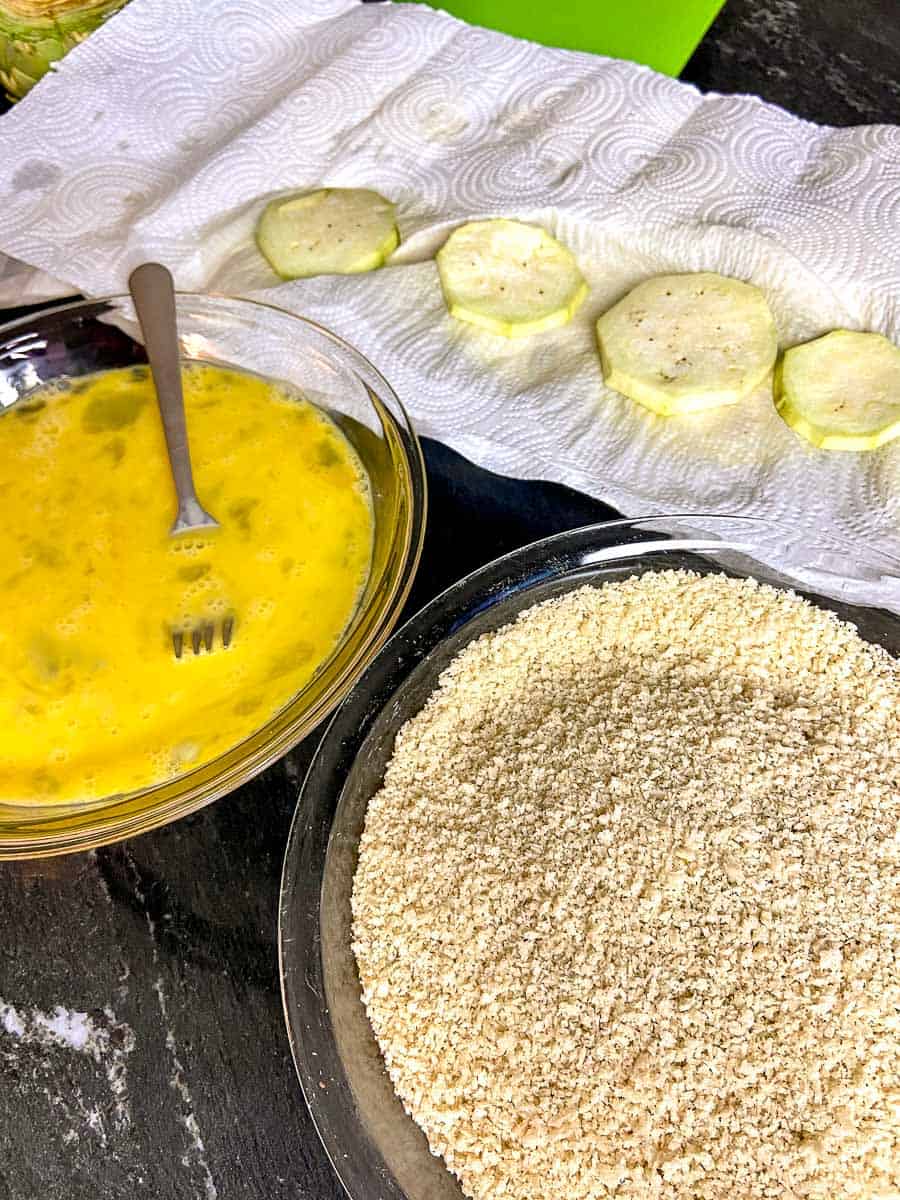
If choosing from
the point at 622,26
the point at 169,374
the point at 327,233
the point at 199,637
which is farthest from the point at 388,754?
the point at 622,26

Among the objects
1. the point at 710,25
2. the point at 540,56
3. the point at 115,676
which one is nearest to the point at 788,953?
the point at 115,676

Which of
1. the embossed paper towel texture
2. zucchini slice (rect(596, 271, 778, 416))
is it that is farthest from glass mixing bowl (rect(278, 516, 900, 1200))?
zucchini slice (rect(596, 271, 778, 416))

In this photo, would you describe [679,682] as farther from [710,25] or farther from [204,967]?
[710,25]

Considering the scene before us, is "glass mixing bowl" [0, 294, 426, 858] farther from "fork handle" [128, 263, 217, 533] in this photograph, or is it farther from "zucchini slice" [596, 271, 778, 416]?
"zucchini slice" [596, 271, 778, 416]

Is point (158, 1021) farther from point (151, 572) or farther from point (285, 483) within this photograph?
point (285, 483)

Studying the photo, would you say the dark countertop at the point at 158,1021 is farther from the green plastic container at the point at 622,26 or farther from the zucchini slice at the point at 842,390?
the green plastic container at the point at 622,26

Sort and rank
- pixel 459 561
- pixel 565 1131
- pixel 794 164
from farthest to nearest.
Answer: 1. pixel 794 164
2. pixel 459 561
3. pixel 565 1131
